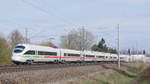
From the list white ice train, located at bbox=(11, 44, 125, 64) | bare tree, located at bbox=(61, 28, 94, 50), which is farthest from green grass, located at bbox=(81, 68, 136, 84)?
bare tree, located at bbox=(61, 28, 94, 50)

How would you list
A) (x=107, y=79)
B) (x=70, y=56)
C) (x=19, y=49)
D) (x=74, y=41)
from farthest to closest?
(x=74, y=41) → (x=70, y=56) → (x=19, y=49) → (x=107, y=79)

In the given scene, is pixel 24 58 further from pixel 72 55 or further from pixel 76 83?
pixel 72 55

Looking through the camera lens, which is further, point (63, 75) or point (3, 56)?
point (3, 56)

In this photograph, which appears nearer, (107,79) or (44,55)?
(107,79)

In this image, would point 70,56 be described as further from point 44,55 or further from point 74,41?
point 74,41

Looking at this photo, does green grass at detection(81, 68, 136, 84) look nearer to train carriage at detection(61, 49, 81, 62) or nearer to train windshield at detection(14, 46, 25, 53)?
train windshield at detection(14, 46, 25, 53)

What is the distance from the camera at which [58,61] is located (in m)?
49.4

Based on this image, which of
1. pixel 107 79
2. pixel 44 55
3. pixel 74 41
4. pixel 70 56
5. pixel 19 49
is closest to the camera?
pixel 107 79

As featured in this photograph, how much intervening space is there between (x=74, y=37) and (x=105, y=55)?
1689cm

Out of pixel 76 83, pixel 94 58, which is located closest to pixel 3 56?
pixel 94 58

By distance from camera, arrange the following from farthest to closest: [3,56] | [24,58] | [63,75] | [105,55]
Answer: [105,55] → [3,56] → [24,58] → [63,75]

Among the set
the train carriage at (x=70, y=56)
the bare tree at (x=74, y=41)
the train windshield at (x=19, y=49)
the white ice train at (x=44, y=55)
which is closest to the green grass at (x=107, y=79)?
the white ice train at (x=44, y=55)

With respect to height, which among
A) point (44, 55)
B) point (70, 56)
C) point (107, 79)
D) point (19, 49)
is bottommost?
point (107, 79)

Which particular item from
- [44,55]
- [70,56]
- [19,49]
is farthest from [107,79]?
[70,56]
